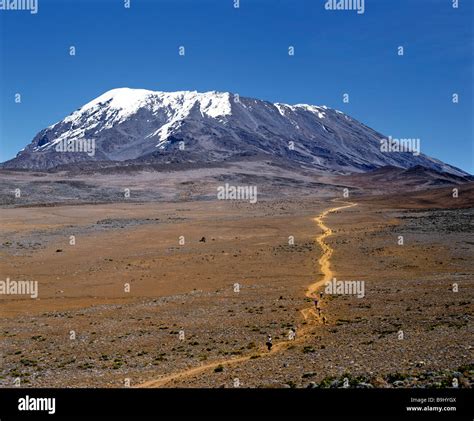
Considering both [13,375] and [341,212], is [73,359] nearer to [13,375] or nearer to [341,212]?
[13,375]

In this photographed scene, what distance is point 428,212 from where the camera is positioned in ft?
267

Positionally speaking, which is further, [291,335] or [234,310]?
[234,310]

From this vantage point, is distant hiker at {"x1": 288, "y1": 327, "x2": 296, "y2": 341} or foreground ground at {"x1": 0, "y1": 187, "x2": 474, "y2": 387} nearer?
foreground ground at {"x1": 0, "y1": 187, "x2": 474, "y2": 387}

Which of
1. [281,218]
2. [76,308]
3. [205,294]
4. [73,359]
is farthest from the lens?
[281,218]

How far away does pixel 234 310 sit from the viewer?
27094mm

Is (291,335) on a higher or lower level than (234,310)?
lower

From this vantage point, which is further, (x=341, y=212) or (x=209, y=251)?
(x=341, y=212)

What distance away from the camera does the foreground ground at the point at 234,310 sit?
53.4 ft

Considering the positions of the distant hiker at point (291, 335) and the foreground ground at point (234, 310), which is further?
the distant hiker at point (291, 335)

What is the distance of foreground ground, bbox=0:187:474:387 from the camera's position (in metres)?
16.3
